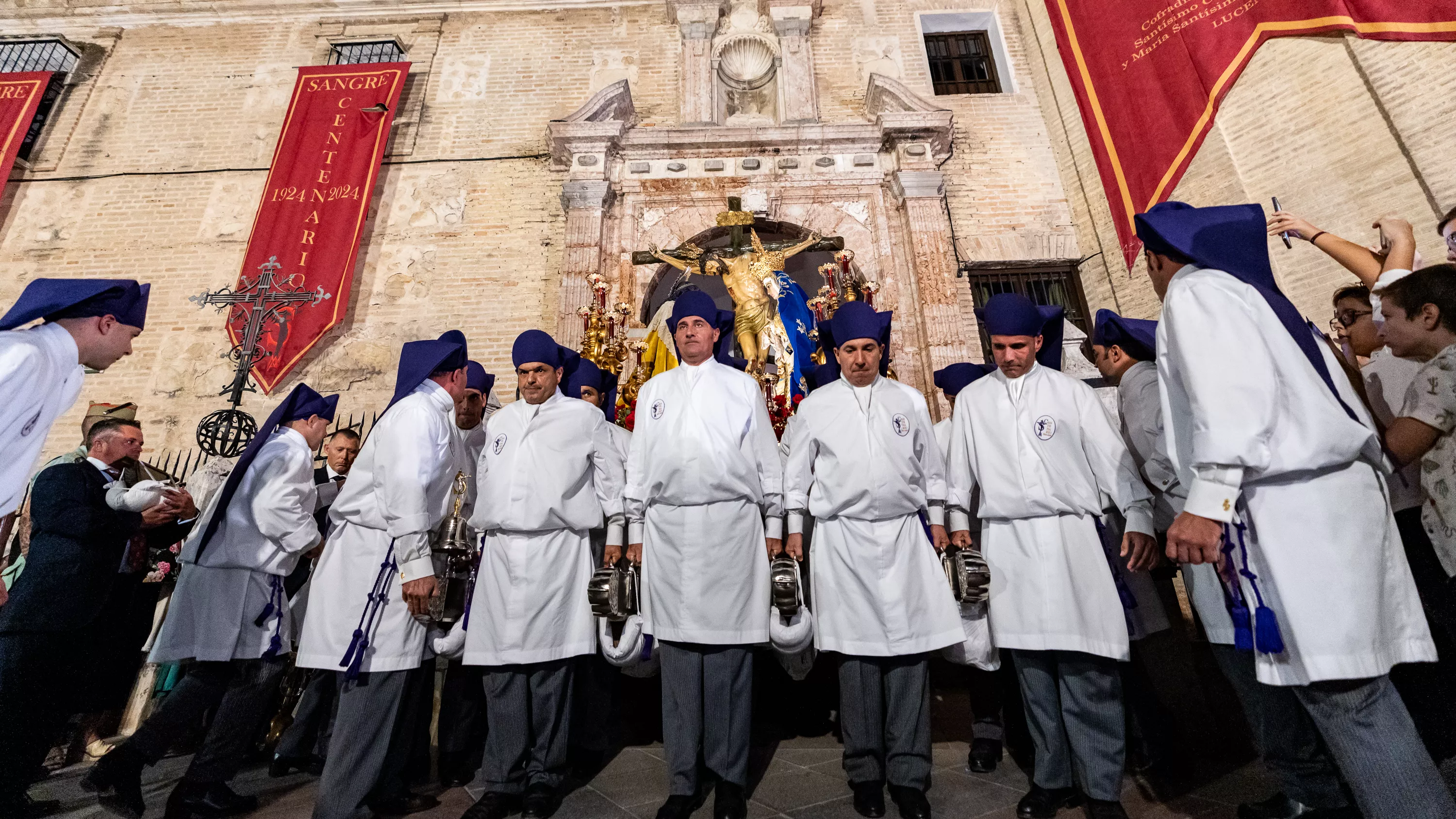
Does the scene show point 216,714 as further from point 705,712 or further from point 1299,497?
point 1299,497

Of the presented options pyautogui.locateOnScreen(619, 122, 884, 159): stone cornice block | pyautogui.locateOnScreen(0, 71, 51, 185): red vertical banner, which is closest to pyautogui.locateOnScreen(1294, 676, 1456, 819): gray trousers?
pyautogui.locateOnScreen(619, 122, 884, 159): stone cornice block

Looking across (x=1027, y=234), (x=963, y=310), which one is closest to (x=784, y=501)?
(x=963, y=310)

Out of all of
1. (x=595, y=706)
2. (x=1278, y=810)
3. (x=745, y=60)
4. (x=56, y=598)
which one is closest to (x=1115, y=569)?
(x=1278, y=810)

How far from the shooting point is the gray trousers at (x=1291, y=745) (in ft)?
7.49

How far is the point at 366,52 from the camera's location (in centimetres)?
1060

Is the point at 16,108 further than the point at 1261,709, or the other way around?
the point at 16,108

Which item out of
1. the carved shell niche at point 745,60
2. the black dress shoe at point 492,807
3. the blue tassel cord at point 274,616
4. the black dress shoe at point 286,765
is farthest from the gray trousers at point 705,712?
the carved shell niche at point 745,60

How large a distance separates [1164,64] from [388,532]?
9.93m

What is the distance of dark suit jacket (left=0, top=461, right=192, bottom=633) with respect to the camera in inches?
111

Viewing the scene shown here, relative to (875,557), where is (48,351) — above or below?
above

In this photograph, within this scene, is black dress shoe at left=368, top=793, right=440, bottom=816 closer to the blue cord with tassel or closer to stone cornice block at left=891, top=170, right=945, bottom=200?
the blue cord with tassel

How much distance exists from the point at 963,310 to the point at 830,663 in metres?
5.67

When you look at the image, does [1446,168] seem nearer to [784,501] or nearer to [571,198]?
[784,501]

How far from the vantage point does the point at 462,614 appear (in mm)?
3080
